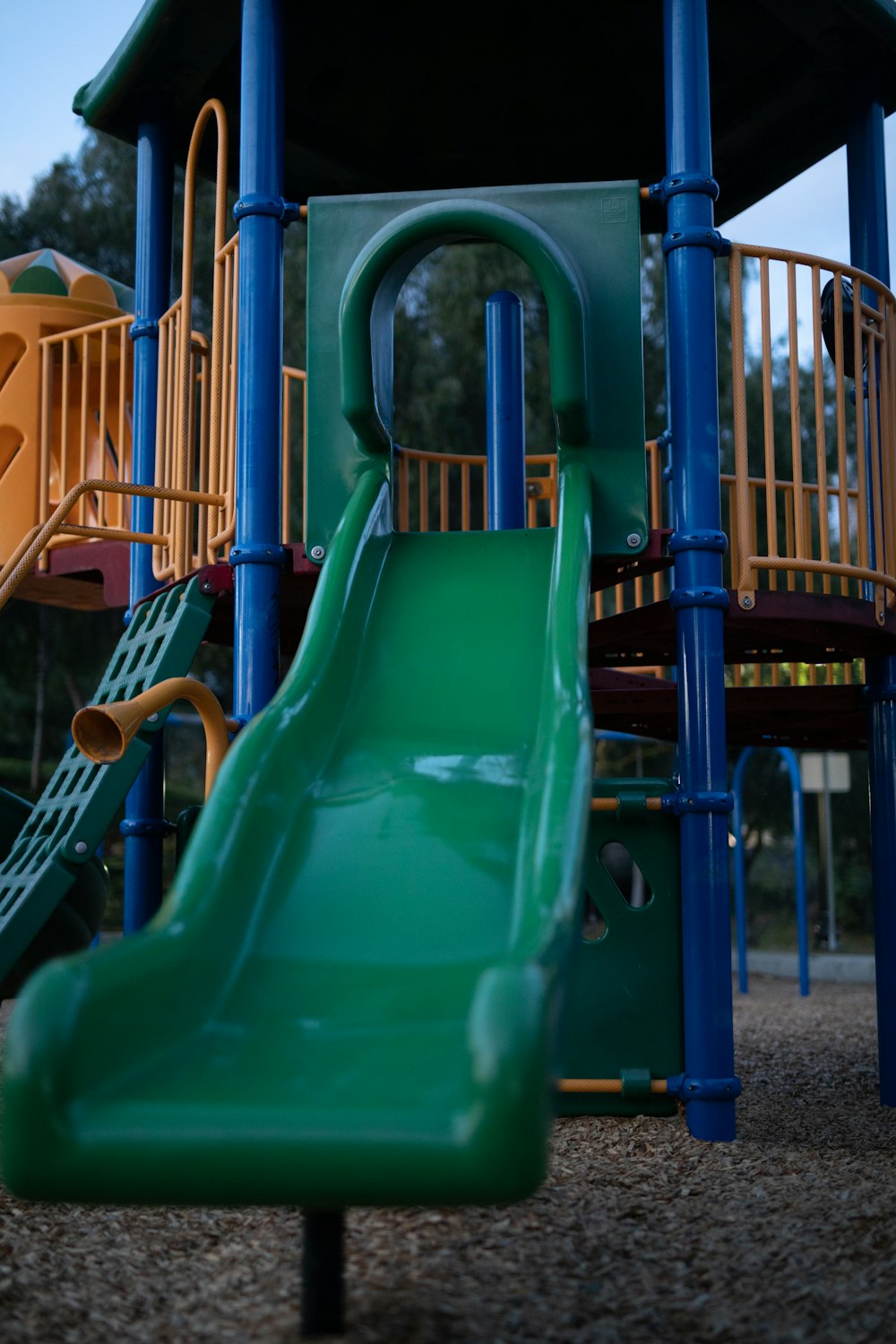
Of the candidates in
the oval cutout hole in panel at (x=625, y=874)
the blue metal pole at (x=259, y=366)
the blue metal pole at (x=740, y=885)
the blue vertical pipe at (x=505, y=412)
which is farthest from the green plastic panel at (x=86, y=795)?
the oval cutout hole in panel at (x=625, y=874)

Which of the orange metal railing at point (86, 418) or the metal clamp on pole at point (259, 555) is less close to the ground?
the orange metal railing at point (86, 418)

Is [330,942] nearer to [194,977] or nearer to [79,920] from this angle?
[194,977]

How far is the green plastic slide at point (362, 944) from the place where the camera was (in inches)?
98.9

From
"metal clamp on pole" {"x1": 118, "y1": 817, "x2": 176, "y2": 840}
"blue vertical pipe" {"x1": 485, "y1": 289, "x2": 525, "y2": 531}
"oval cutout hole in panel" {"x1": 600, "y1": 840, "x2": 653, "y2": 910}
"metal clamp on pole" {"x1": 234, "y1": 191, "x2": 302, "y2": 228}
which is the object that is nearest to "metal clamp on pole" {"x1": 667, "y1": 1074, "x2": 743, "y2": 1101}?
"metal clamp on pole" {"x1": 118, "y1": 817, "x2": 176, "y2": 840}

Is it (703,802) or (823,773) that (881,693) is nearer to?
(703,802)

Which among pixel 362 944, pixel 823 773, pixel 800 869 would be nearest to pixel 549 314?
pixel 362 944

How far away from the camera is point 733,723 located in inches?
306

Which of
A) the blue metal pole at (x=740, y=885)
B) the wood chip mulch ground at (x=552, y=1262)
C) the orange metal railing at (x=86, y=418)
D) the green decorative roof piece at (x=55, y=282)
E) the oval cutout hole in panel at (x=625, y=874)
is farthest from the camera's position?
the oval cutout hole in panel at (x=625, y=874)

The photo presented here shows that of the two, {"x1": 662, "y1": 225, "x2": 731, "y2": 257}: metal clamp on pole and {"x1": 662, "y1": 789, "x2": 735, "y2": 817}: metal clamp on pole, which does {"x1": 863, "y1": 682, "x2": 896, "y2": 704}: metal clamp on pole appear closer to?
{"x1": 662, "y1": 789, "x2": 735, "y2": 817}: metal clamp on pole

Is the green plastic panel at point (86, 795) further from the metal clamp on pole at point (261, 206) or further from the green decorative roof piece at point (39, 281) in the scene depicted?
the green decorative roof piece at point (39, 281)

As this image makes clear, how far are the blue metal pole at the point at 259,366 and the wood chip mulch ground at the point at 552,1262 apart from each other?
1994 millimetres

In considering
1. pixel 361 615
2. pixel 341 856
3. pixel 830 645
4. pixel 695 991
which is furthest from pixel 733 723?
pixel 341 856

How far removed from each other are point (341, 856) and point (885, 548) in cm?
330

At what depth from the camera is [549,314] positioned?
4941 mm
